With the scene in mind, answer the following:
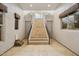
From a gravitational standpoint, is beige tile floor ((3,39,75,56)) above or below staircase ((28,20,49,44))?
below

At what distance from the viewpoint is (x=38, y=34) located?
10.7 meters

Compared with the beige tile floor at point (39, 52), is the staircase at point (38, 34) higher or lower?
higher

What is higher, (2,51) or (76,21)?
(76,21)

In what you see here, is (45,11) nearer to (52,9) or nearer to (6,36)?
(52,9)

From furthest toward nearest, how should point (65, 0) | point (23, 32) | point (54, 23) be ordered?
1. point (54, 23)
2. point (23, 32)
3. point (65, 0)

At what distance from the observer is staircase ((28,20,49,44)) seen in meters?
9.49

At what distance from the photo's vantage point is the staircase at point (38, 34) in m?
9.49

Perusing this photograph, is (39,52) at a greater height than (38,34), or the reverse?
(38,34)

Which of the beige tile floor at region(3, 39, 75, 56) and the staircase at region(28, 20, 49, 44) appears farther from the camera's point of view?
the staircase at region(28, 20, 49, 44)

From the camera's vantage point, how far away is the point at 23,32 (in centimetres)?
985

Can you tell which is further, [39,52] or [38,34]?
[38,34]

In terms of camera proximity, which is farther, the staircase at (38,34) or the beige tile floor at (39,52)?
the staircase at (38,34)

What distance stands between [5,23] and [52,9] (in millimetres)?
5047

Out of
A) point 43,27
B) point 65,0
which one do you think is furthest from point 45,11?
point 65,0
